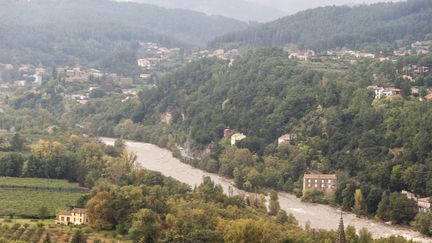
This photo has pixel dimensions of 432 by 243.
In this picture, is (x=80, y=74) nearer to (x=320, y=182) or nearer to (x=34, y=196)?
(x=320, y=182)

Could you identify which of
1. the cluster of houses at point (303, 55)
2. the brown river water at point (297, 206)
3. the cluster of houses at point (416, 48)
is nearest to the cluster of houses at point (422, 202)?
the brown river water at point (297, 206)

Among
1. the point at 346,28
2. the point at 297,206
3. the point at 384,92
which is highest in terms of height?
the point at 346,28

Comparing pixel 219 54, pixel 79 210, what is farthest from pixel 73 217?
pixel 219 54

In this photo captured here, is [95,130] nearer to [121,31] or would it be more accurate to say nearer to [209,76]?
[209,76]

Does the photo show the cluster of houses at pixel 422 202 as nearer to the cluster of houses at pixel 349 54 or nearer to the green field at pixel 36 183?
the green field at pixel 36 183

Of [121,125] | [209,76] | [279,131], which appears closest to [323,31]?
[209,76]

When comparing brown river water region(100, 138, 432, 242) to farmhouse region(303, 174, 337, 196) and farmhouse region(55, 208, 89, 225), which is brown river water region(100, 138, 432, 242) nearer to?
farmhouse region(303, 174, 337, 196)

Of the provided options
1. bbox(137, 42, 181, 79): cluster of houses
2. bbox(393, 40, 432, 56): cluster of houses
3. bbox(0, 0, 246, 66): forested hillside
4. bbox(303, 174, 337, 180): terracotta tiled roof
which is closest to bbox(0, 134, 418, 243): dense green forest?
bbox(303, 174, 337, 180): terracotta tiled roof
